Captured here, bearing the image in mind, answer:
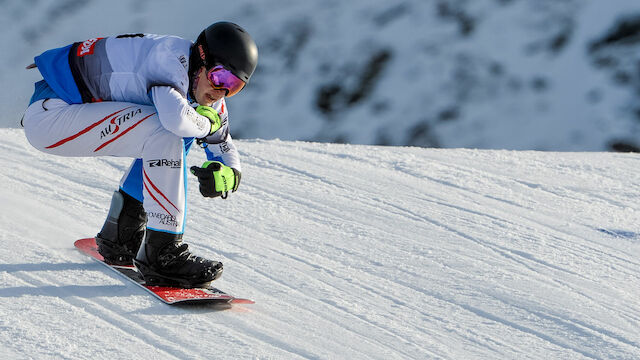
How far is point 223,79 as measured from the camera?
2496mm

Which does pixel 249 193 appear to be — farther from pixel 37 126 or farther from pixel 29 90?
pixel 29 90

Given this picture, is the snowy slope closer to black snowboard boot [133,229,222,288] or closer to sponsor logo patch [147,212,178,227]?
black snowboard boot [133,229,222,288]

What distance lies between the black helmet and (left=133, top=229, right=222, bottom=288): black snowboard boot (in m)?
0.54

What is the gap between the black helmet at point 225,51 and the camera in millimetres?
2467

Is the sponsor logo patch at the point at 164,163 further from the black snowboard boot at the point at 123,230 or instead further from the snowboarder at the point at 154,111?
the black snowboard boot at the point at 123,230

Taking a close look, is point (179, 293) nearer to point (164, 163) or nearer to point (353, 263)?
point (164, 163)

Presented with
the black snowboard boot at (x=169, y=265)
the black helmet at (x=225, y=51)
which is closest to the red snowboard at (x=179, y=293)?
the black snowboard boot at (x=169, y=265)

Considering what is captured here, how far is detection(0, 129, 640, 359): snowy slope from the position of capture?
2232mm

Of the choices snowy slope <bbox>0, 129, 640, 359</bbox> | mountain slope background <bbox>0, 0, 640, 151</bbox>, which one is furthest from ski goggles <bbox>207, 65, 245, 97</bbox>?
mountain slope background <bbox>0, 0, 640, 151</bbox>

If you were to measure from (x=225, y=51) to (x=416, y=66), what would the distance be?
9505mm

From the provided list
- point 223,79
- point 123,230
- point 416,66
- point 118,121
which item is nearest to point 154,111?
point 118,121

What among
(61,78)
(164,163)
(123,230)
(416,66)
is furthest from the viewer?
(416,66)

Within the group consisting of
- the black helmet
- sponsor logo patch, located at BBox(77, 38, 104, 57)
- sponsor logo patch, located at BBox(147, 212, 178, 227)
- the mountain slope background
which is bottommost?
sponsor logo patch, located at BBox(147, 212, 178, 227)

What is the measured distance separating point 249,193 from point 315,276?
44.7 inches
